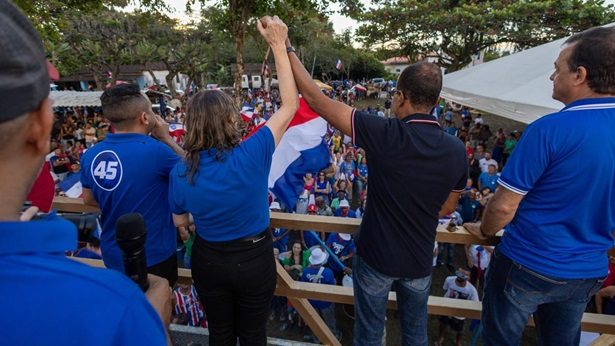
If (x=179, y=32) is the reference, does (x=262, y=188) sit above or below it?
below

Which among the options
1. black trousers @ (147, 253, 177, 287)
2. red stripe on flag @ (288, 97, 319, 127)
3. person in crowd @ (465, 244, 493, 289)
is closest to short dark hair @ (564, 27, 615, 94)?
red stripe on flag @ (288, 97, 319, 127)

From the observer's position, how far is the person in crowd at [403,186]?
173 cm

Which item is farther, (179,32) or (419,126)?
(179,32)

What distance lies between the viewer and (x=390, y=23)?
17891mm

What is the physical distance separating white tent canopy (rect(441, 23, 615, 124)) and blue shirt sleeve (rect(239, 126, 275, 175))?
5.43 m

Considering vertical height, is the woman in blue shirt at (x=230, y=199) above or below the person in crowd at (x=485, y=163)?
above

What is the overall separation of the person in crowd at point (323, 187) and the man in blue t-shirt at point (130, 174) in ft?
24.2

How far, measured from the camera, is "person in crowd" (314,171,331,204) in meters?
9.49

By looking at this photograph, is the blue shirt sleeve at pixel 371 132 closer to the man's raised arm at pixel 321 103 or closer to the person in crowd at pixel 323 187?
the man's raised arm at pixel 321 103

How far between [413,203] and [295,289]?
42.5 inches

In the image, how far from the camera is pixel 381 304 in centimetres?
201

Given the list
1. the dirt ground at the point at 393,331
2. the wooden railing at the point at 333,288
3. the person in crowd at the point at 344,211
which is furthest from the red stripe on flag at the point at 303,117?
the person in crowd at the point at 344,211

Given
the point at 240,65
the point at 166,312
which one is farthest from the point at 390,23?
the point at 166,312

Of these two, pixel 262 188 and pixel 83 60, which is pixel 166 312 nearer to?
pixel 262 188
